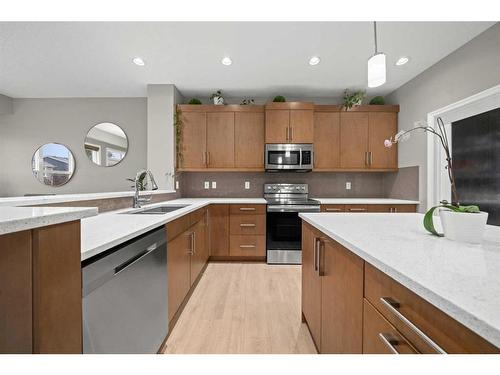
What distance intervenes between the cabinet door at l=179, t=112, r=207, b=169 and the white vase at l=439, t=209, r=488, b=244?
3099mm

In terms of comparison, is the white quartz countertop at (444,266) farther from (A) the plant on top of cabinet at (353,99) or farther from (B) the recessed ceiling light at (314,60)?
(A) the plant on top of cabinet at (353,99)

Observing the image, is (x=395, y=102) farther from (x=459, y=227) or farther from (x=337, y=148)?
(x=459, y=227)

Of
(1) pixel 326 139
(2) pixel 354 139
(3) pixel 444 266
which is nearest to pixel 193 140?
(1) pixel 326 139

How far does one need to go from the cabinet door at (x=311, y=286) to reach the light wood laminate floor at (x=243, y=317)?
18 cm

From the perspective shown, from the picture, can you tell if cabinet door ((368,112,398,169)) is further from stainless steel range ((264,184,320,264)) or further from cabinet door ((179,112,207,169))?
cabinet door ((179,112,207,169))

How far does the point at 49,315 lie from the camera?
658 millimetres

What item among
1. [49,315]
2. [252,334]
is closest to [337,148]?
[252,334]

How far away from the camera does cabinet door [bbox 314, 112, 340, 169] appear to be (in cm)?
365

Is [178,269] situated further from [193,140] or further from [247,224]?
[193,140]

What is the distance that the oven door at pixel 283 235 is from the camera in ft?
10.7

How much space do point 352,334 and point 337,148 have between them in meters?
3.07

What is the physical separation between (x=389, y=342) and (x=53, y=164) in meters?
5.06

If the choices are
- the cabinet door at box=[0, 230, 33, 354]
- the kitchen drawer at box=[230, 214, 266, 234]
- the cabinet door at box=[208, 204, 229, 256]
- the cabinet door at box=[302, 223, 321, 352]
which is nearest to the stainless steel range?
the kitchen drawer at box=[230, 214, 266, 234]

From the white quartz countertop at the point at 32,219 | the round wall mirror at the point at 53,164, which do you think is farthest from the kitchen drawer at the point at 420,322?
the round wall mirror at the point at 53,164
